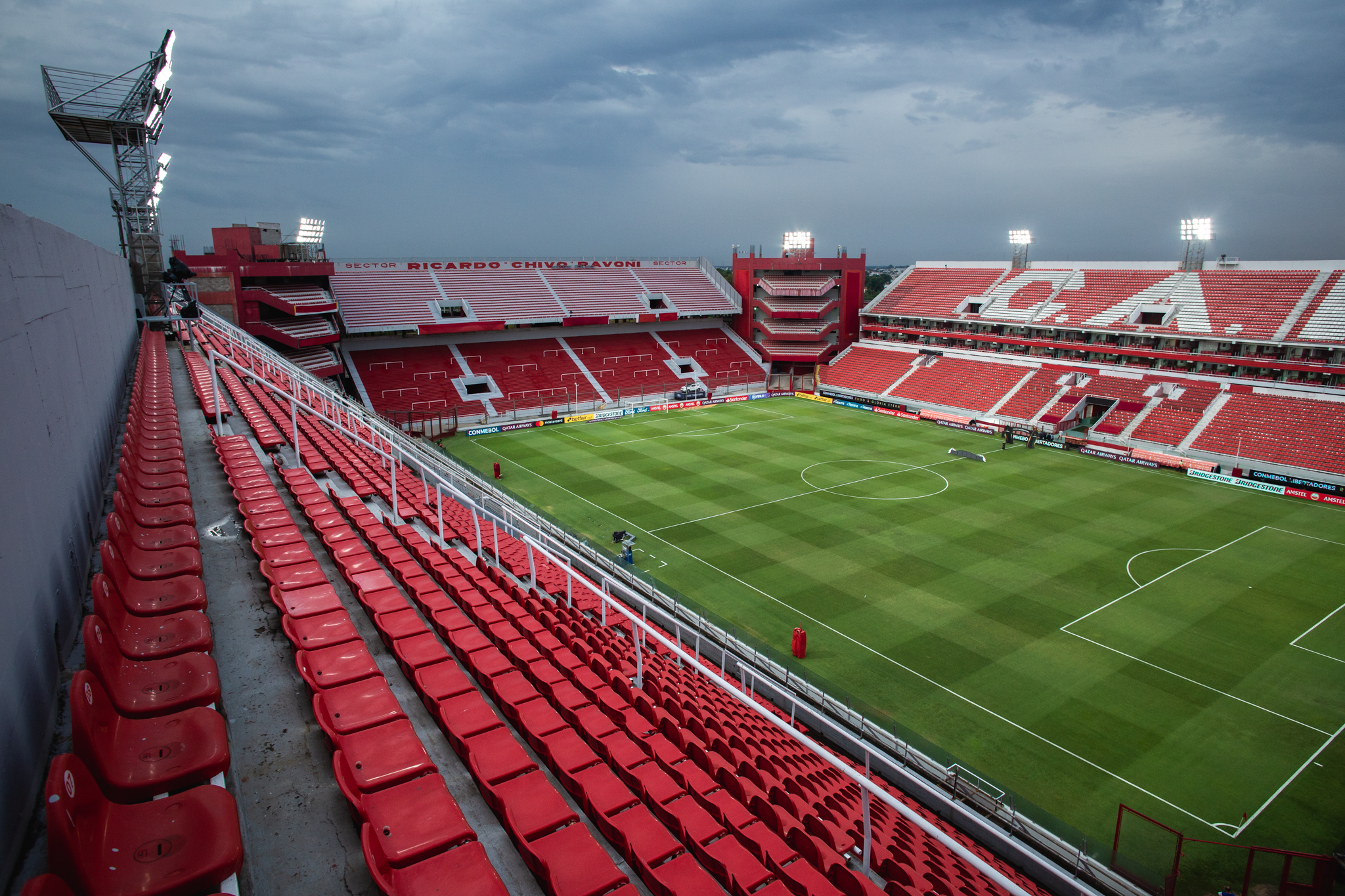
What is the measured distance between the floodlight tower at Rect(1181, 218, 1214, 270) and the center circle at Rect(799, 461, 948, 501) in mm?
26703

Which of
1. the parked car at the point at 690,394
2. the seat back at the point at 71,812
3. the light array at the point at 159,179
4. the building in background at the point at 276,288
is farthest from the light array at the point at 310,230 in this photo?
the seat back at the point at 71,812

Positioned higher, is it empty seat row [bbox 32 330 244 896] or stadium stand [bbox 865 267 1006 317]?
stadium stand [bbox 865 267 1006 317]

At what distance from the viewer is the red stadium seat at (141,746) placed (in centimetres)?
350

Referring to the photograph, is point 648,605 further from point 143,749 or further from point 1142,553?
point 1142,553

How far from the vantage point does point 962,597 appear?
1988 centimetres

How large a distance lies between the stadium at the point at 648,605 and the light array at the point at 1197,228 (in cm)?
50

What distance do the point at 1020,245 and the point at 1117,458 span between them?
24.2 m

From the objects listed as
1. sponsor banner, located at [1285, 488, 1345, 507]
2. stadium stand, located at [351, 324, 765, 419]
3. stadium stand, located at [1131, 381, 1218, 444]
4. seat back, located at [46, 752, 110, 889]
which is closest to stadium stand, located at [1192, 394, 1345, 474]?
stadium stand, located at [1131, 381, 1218, 444]

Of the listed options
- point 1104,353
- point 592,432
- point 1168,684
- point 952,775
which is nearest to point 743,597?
point 952,775

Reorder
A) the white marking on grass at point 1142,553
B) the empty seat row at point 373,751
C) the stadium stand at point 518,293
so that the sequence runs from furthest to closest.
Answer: the stadium stand at point 518,293 < the white marking on grass at point 1142,553 < the empty seat row at point 373,751

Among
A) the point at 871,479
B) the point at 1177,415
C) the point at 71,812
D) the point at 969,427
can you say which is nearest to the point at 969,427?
the point at 969,427

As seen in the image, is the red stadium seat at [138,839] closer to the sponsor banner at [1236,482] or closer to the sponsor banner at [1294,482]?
the sponsor banner at [1236,482]

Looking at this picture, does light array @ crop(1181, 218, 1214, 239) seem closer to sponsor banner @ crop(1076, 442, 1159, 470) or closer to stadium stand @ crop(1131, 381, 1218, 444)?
stadium stand @ crop(1131, 381, 1218, 444)

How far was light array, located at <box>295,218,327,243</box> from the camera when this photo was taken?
4391cm
